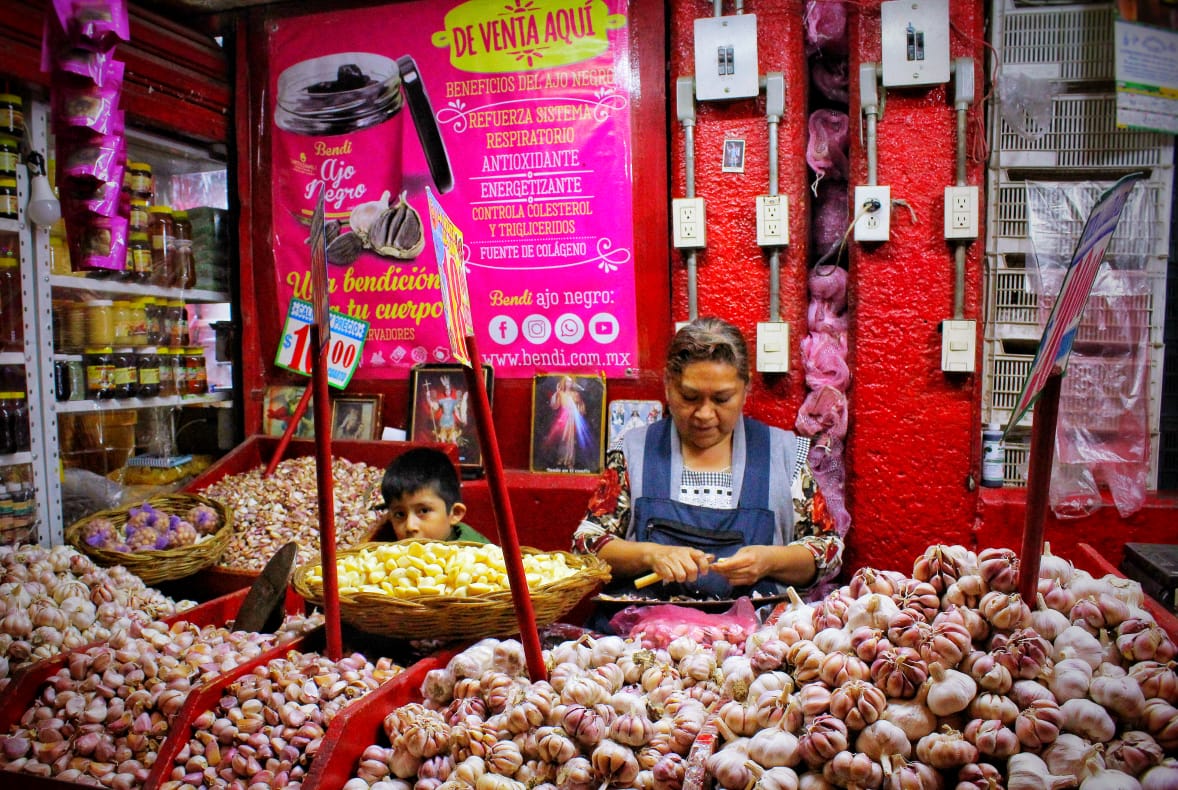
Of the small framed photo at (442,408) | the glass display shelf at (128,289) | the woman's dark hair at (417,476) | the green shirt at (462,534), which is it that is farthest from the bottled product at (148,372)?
the green shirt at (462,534)

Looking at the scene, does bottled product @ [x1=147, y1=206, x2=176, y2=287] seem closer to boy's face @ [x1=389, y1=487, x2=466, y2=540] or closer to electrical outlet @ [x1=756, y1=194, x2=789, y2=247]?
boy's face @ [x1=389, y1=487, x2=466, y2=540]

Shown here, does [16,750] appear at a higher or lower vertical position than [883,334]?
lower

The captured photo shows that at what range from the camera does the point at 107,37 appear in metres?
1.71

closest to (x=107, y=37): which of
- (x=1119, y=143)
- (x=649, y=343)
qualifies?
(x=649, y=343)

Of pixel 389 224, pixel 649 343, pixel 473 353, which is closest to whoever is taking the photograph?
pixel 473 353

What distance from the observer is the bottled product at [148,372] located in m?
2.94

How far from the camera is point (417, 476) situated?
2121 mm

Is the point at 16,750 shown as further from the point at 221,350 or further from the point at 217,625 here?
the point at 221,350

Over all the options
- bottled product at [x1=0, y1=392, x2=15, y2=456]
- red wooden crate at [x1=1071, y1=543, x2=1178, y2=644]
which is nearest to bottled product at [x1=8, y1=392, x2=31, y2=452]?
bottled product at [x1=0, y1=392, x2=15, y2=456]

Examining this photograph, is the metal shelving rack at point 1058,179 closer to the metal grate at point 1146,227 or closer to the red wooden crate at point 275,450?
the metal grate at point 1146,227

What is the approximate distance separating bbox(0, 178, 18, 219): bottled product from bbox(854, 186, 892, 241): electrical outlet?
8.86ft

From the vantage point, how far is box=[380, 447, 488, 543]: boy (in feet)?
6.91

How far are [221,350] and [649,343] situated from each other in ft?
6.42

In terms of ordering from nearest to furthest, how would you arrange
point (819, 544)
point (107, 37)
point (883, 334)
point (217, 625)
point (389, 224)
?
point (217, 625)
point (107, 37)
point (819, 544)
point (883, 334)
point (389, 224)
